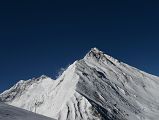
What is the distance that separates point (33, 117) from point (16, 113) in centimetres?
68

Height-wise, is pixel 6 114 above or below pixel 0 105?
below

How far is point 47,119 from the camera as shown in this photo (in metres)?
15.6

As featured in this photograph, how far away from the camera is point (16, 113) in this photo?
46.7ft

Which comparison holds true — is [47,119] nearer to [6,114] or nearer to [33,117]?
[33,117]

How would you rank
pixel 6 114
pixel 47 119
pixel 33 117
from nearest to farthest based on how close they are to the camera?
pixel 6 114
pixel 33 117
pixel 47 119

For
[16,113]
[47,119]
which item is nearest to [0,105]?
[16,113]

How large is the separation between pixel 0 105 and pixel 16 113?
933mm

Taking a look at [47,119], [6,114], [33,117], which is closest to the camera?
[6,114]

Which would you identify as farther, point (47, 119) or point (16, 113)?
point (47, 119)

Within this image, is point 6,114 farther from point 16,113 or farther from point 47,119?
point 47,119

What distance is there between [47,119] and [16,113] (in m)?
1.71

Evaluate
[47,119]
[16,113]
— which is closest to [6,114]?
[16,113]

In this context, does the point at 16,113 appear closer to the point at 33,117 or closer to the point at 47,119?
the point at 33,117

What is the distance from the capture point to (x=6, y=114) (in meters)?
13.5
